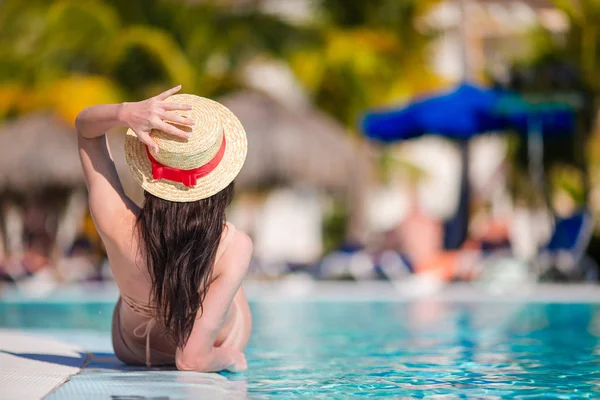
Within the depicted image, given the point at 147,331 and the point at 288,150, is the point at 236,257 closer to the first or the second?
the point at 147,331

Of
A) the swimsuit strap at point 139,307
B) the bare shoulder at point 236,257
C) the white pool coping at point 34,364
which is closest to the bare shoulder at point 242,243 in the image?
the bare shoulder at point 236,257

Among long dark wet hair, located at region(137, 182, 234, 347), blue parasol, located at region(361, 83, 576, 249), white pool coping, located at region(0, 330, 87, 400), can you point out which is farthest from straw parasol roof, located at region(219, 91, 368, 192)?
long dark wet hair, located at region(137, 182, 234, 347)

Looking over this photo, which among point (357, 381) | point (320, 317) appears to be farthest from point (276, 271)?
point (357, 381)

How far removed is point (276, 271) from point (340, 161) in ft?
7.52

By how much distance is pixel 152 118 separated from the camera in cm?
351

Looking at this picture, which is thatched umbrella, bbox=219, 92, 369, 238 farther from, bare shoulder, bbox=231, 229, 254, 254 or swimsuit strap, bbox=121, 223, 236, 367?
bare shoulder, bbox=231, 229, 254, 254

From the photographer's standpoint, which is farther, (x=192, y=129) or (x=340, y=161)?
(x=340, y=161)

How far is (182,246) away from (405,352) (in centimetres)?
230

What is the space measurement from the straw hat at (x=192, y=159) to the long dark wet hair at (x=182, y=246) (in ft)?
0.25

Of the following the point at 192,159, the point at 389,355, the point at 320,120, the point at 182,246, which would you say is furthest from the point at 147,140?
the point at 320,120

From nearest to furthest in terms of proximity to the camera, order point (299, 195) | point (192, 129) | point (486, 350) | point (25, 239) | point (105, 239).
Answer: point (192, 129), point (105, 239), point (486, 350), point (25, 239), point (299, 195)

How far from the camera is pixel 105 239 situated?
3941mm

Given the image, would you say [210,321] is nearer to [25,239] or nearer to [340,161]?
[340,161]

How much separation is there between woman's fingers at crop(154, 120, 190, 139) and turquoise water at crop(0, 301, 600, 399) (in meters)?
0.87
